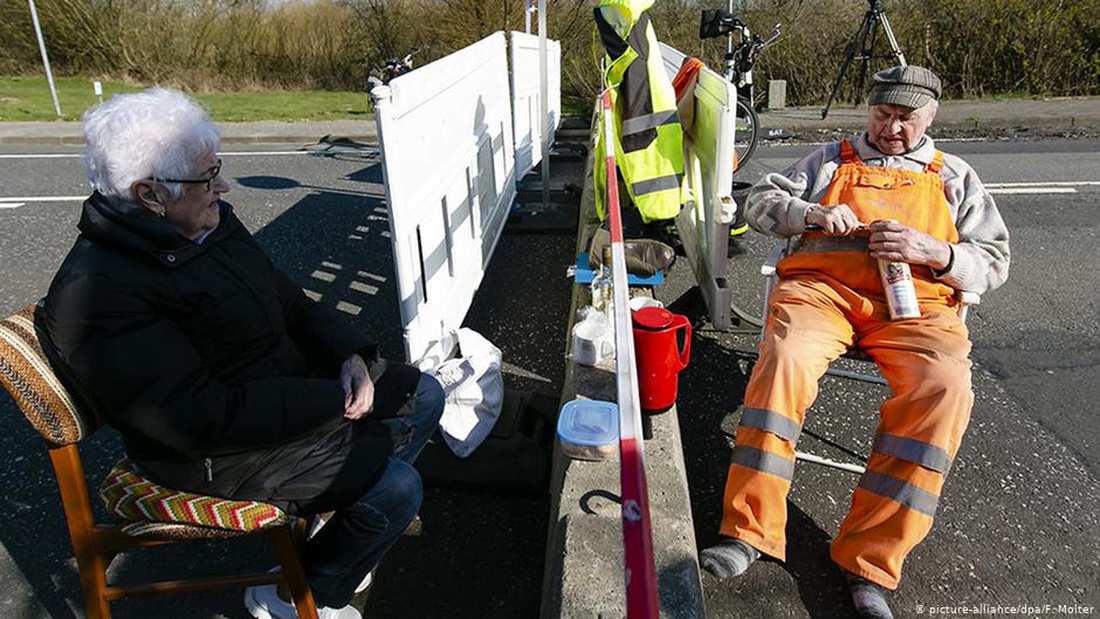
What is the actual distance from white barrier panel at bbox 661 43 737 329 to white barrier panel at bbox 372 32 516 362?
4.38 feet

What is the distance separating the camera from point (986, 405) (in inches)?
130

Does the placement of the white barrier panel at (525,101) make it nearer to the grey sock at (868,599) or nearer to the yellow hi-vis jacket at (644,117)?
the yellow hi-vis jacket at (644,117)

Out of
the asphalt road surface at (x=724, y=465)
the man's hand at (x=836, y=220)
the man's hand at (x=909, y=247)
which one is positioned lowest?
the asphalt road surface at (x=724, y=465)

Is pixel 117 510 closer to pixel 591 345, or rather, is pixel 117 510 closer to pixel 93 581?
pixel 93 581

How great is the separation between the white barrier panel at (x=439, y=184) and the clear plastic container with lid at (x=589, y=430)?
850 millimetres

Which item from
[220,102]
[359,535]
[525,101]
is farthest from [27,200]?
[220,102]

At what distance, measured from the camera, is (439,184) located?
3.19m

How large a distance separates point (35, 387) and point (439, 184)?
6.25 ft

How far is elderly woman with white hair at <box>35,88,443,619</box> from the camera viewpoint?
1.55 m

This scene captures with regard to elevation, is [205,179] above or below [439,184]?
above

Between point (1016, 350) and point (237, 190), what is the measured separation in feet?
23.9

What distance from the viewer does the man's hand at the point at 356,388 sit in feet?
6.65

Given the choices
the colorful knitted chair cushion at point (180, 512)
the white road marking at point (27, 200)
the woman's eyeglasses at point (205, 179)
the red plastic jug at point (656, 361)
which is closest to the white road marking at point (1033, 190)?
the red plastic jug at point (656, 361)

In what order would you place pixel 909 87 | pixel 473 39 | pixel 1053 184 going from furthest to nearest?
pixel 473 39 < pixel 1053 184 < pixel 909 87
